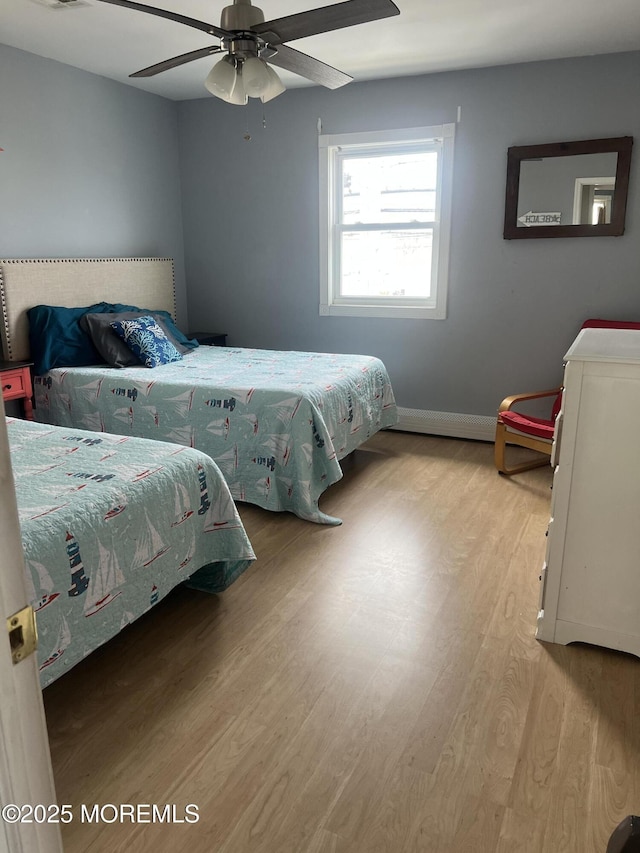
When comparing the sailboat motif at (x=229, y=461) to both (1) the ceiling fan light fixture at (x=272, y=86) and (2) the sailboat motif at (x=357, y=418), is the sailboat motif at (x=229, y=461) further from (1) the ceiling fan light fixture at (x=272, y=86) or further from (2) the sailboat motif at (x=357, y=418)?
(1) the ceiling fan light fixture at (x=272, y=86)

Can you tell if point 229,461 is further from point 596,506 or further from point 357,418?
point 596,506

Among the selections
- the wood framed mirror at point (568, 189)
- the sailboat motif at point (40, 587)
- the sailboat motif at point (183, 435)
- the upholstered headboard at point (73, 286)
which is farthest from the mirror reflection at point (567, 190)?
the sailboat motif at point (40, 587)

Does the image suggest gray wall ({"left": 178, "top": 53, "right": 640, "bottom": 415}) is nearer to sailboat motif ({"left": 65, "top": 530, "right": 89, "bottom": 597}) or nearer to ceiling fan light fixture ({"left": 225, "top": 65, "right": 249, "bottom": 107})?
ceiling fan light fixture ({"left": 225, "top": 65, "right": 249, "bottom": 107})

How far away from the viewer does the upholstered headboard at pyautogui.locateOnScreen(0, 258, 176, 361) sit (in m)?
3.79

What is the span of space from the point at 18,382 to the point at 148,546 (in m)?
2.11

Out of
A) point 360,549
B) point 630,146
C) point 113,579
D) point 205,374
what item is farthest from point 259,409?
point 630,146

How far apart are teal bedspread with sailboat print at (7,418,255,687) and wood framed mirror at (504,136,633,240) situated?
299cm

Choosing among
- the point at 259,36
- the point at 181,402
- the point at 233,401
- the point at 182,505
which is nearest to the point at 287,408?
the point at 233,401

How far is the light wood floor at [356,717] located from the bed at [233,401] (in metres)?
0.57

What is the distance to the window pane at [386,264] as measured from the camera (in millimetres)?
4629

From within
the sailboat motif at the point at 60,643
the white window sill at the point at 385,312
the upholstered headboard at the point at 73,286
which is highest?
the upholstered headboard at the point at 73,286

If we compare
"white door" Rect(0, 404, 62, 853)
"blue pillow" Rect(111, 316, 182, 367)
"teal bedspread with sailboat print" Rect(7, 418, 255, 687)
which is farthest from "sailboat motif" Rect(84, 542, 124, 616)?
"blue pillow" Rect(111, 316, 182, 367)

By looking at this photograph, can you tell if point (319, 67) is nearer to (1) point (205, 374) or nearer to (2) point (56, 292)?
(1) point (205, 374)

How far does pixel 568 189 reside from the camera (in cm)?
401
